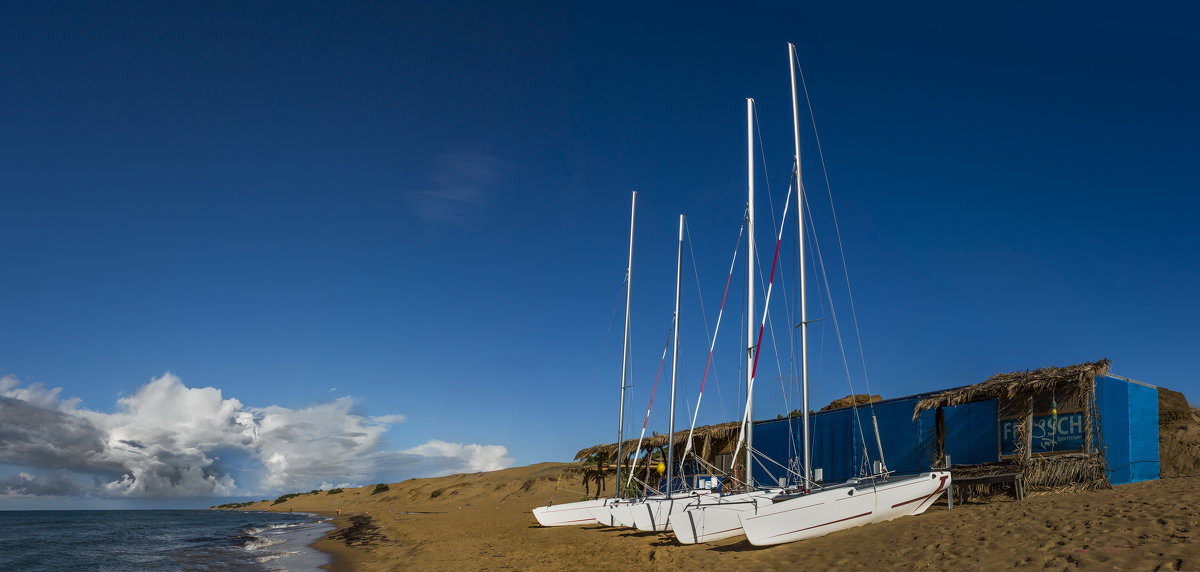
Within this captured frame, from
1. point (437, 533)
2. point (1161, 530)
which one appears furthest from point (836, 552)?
point (437, 533)

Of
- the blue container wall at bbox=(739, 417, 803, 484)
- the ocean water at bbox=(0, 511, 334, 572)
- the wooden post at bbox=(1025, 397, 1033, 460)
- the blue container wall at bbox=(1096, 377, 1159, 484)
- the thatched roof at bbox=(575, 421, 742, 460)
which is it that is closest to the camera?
the blue container wall at bbox=(1096, 377, 1159, 484)

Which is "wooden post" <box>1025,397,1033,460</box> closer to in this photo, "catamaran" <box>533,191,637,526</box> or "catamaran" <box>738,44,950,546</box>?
"catamaran" <box>738,44,950,546</box>

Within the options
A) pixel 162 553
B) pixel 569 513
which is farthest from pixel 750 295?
pixel 162 553

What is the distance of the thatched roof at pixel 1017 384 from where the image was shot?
60.6 feet

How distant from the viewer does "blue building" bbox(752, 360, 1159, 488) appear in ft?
60.4

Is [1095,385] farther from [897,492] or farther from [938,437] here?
[897,492]

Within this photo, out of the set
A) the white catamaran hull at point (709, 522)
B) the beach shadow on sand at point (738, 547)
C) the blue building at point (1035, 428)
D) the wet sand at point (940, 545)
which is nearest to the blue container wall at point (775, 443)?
the blue building at point (1035, 428)

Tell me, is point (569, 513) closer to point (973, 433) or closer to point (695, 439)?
point (695, 439)

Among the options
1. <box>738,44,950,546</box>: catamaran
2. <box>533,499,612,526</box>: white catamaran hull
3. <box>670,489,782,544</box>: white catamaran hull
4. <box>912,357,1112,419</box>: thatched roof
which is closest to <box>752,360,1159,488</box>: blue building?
<box>912,357,1112,419</box>: thatched roof

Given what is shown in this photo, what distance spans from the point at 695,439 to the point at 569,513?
8.94 m

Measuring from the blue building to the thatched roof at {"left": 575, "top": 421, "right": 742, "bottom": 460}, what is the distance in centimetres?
824

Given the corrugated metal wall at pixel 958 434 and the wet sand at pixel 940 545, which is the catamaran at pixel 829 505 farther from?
the corrugated metal wall at pixel 958 434

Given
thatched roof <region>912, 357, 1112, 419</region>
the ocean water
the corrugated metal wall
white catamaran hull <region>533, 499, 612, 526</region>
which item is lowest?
the ocean water

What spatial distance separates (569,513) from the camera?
1073 inches
